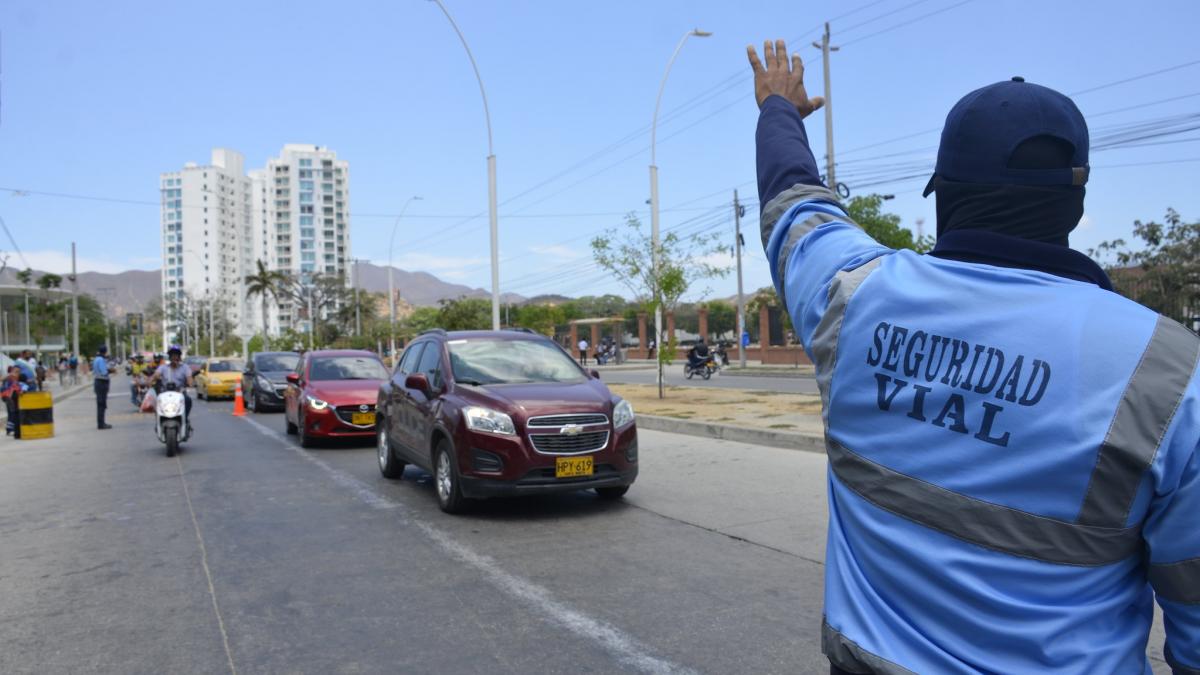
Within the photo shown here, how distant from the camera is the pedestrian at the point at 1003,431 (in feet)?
4.19

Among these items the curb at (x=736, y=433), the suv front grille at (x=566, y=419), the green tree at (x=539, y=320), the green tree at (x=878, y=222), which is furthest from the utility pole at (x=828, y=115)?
the green tree at (x=539, y=320)

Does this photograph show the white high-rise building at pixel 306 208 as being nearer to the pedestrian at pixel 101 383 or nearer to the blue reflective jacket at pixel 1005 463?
Result: the pedestrian at pixel 101 383

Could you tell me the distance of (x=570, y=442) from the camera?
26.2 feet

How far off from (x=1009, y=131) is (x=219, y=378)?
101ft

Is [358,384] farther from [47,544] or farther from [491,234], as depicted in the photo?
[491,234]

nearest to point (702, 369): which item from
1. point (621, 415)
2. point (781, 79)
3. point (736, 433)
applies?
point (736, 433)

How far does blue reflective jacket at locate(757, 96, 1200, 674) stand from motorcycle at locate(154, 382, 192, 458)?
13744mm

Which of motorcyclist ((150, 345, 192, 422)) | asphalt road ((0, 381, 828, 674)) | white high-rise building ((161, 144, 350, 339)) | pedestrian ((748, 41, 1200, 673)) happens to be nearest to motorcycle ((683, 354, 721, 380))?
motorcyclist ((150, 345, 192, 422))

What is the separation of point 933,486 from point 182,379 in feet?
48.4

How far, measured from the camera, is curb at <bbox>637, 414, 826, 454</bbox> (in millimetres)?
11766

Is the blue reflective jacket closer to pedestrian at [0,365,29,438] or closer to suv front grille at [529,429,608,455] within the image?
suv front grille at [529,429,608,455]

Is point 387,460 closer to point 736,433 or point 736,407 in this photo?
point 736,433

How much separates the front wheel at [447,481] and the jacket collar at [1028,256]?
6.93 metres

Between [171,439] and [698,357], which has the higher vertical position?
[698,357]
